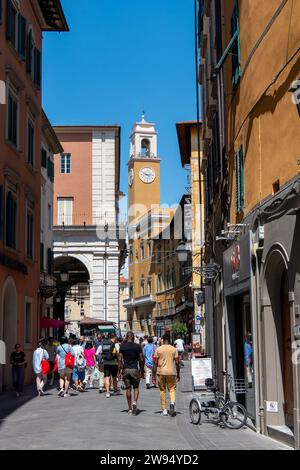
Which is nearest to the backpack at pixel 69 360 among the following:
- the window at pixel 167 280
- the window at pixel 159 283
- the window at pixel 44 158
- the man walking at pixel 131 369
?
the man walking at pixel 131 369

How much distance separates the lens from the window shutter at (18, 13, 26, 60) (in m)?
25.7

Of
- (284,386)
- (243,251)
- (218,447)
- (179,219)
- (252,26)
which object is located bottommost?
(218,447)

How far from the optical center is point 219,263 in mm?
19922

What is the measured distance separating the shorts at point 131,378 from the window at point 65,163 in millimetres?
35132

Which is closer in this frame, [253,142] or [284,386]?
[284,386]

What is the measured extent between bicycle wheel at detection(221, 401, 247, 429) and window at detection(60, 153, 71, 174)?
1492 inches

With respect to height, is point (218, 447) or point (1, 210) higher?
point (1, 210)

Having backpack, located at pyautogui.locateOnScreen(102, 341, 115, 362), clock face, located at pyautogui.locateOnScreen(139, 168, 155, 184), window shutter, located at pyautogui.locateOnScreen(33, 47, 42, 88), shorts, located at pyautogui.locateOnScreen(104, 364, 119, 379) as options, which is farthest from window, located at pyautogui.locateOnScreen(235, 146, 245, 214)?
clock face, located at pyautogui.locateOnScreen(139, 168, 155, 184)

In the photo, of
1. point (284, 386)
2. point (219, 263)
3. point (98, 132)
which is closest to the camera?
point (284, 386)

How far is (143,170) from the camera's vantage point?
87625 millimetres

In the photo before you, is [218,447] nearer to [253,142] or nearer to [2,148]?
[253,142]
